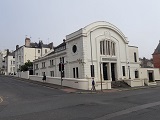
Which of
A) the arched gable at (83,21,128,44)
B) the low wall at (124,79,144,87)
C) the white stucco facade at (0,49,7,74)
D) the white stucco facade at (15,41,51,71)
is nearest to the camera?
the low wall at (124,79,144,87)

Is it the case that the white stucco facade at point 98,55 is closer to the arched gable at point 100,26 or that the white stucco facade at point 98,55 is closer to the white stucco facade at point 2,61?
the arched gable at point 100,26

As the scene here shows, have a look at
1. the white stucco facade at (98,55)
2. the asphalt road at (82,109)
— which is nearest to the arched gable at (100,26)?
the white stucco facade at (98,55)

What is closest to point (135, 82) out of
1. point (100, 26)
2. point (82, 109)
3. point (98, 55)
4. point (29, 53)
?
point (98, 55)

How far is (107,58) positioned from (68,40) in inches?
317

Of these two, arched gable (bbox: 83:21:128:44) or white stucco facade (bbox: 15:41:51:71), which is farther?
white stucco facade (bbox: 15:41:51:71)

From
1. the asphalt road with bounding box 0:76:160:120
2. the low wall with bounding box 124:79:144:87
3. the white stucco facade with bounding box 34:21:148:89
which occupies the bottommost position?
the asphalt road with bounding box 0:76:160:120

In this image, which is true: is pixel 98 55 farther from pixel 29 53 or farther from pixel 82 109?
pixel 29 53

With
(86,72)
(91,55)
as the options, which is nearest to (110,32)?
(91,55)

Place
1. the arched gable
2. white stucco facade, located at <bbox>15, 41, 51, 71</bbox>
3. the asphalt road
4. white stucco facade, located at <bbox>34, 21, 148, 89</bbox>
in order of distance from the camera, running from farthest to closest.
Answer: white stucco facade, located at <bbox>15, 41, 51, 71</bbox>
the arched gable
white stucco facade, located at <bbox>34, 21, 148, 89</bbox>
the asphalt road

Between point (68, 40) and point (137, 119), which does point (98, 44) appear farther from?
point (137, 119)

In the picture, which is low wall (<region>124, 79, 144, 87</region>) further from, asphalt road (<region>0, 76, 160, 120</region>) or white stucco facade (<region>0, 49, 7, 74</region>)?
white stucco facade (<region>0, 49, 7, 74</region>)

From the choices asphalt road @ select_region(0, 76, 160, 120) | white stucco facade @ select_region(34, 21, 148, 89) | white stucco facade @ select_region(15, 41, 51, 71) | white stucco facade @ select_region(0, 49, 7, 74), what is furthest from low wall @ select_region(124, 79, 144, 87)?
white stucco facade @ select_region(0, 49, 7, 74)

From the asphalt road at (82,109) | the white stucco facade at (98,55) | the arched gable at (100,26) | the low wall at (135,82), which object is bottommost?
the asphalt road at (82,109)

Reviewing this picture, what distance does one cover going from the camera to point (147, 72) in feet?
154
